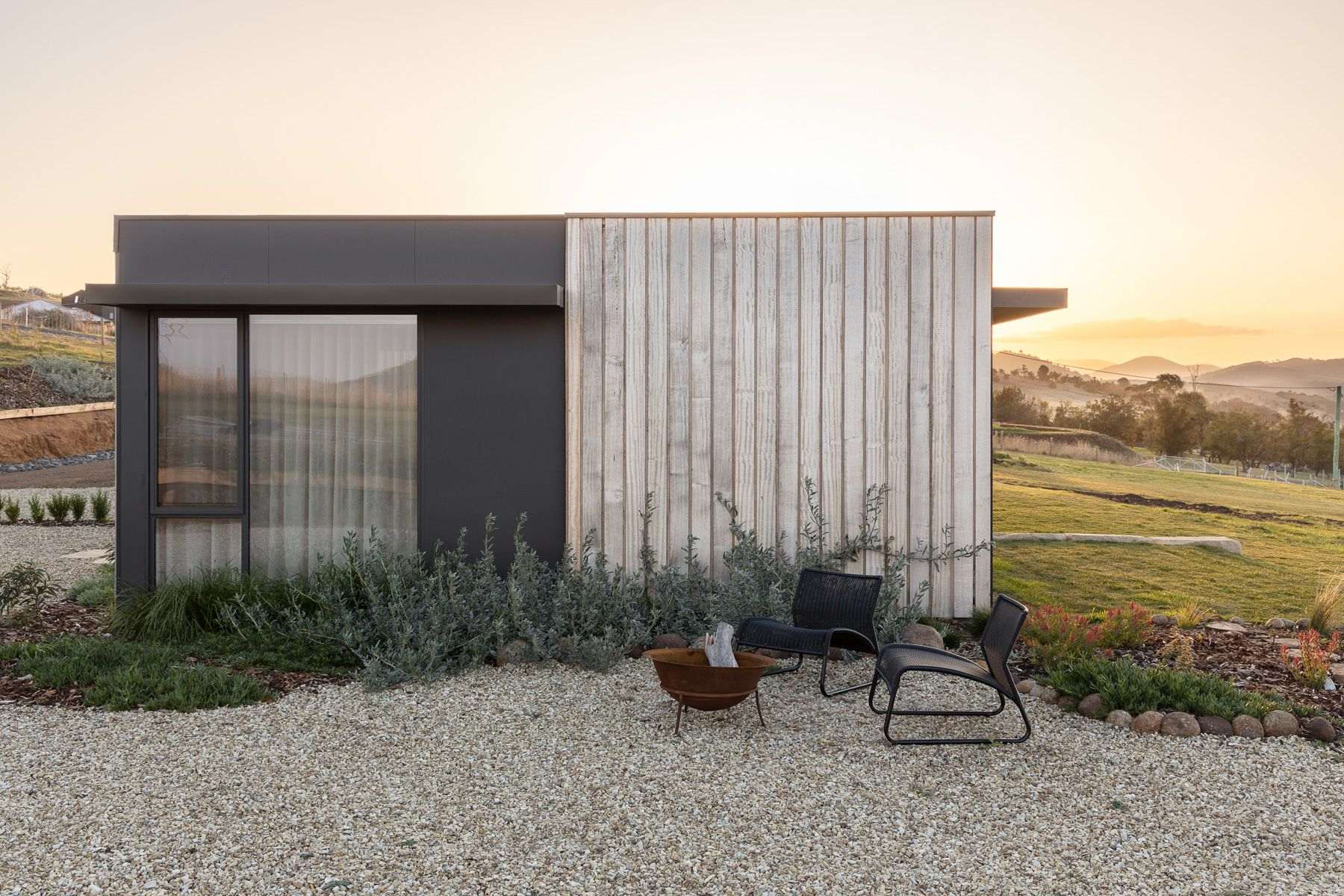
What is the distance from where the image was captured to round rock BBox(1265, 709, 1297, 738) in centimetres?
418

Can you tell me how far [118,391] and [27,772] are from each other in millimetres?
3320

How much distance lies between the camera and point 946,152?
880cm

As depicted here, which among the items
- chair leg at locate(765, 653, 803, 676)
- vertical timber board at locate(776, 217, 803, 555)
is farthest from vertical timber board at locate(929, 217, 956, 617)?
chair leg at locate(765, 653, 803, 676)

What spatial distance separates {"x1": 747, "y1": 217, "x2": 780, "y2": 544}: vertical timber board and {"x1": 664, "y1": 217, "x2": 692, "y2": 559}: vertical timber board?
1.64 feet

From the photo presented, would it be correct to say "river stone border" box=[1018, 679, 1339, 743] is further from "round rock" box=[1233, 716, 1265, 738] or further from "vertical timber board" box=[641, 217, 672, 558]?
"vertical timber board" box=[641, 217, 672, 558]

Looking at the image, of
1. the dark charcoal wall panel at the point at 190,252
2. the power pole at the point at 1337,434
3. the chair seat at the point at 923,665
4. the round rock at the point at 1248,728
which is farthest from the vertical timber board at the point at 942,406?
the power pole at the point at 1337,434

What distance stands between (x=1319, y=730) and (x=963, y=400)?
2875 mm

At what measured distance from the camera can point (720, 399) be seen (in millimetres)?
6277

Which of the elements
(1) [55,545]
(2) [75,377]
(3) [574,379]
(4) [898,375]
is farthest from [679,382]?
(2) [75,377]

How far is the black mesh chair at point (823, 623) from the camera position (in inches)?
187

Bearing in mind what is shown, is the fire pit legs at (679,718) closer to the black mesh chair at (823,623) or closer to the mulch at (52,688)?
the black mesh chair at (823,623)

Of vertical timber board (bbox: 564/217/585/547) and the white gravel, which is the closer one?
the white gravel

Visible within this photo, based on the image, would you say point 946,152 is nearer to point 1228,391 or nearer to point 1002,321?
point 1002,321

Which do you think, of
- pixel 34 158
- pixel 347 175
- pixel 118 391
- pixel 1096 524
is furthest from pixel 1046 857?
pixel 34 158
